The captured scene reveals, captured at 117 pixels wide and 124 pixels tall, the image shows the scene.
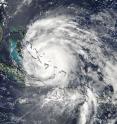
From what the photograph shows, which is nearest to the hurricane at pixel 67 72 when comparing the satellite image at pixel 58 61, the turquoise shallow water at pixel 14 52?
the satellite image at pixel 58 61

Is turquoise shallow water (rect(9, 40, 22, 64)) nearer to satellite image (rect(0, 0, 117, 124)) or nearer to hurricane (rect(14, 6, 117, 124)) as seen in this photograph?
satellite image (rect(0, 0, 117, 124))

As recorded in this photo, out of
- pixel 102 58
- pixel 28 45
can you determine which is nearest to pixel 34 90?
pixel 28 45

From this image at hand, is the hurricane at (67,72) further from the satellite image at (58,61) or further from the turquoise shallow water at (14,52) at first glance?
the turquoise shallow water at (14,52)

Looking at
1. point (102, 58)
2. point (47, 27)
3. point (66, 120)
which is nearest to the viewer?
point (66, 120)

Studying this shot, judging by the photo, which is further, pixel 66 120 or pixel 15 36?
pixel 15 36

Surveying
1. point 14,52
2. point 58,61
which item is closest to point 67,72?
point 58,61

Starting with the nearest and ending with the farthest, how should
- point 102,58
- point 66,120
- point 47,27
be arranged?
point 66,120, point 102,58, point 47,27

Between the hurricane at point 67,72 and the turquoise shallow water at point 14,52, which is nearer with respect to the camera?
the hurricane at point 67,72

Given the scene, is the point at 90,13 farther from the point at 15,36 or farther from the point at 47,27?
the point at 15,36
